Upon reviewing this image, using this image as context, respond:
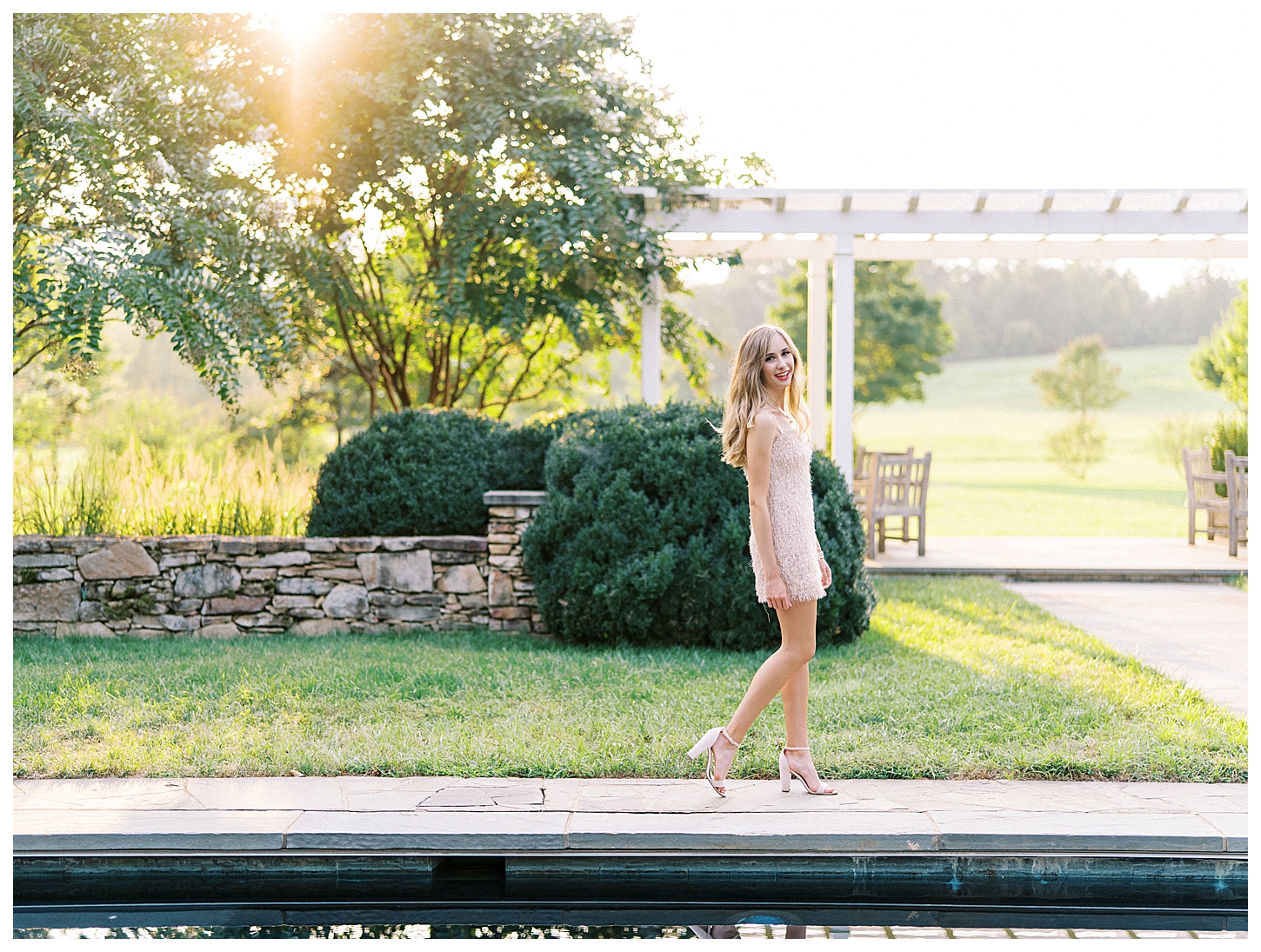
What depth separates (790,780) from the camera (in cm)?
375

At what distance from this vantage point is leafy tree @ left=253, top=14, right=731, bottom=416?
27.1 feet

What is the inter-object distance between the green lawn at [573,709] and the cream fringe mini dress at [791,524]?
733mm

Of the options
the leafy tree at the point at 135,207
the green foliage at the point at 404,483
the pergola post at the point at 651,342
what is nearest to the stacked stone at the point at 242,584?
the green foliage at the point at 404,483

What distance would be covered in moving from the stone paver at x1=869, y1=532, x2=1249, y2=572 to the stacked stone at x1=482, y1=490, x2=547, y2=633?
11.5 feet

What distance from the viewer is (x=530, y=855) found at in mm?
3277

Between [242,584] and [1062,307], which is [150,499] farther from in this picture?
[1062,307]

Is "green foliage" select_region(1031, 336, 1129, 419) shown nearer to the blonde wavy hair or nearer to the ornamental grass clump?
the ornamental grass clump

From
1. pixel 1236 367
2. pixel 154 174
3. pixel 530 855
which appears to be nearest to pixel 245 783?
pixel 530 855

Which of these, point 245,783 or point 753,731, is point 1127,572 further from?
point 245,783

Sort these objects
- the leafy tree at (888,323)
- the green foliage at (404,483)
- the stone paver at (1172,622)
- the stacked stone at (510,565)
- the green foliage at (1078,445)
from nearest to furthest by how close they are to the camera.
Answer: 1. the stone paver at (1172,622)
2. the stacked stone at (510,565)
3. the green foliage at (404,483)
4. the leafy tree at (888,323)
5. the green foliage at (1078,445)

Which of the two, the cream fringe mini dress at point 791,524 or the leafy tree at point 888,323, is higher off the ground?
the leafy tree at point 888,323

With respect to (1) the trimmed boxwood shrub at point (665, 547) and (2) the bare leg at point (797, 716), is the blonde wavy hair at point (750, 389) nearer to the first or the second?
(2) the bare leg at point (797, 716)

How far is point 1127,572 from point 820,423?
3.14 metres

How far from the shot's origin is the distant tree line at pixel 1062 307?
45.8m
